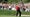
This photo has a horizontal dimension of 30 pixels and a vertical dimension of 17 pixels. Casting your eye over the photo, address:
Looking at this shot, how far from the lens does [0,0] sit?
3.47 feet

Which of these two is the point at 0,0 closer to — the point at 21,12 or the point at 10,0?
the point at 10,0

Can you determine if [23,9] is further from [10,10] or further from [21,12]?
[10,10]

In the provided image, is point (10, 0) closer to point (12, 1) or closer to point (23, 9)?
point (12, 1)

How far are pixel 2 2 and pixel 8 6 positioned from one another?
101 millimetres

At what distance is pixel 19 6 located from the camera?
3.41 feet

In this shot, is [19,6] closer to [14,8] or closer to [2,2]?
[14,8]

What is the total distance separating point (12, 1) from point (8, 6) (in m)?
0.09

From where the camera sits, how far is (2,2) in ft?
3.51

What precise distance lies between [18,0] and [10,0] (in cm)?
11

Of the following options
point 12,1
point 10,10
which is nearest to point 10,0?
point 12,1

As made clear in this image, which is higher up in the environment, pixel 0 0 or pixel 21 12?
pixel 0 0

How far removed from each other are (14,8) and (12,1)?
99 millimetres

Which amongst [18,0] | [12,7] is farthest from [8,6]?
[18,0]

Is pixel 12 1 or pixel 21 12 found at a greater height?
pixel 12 1
